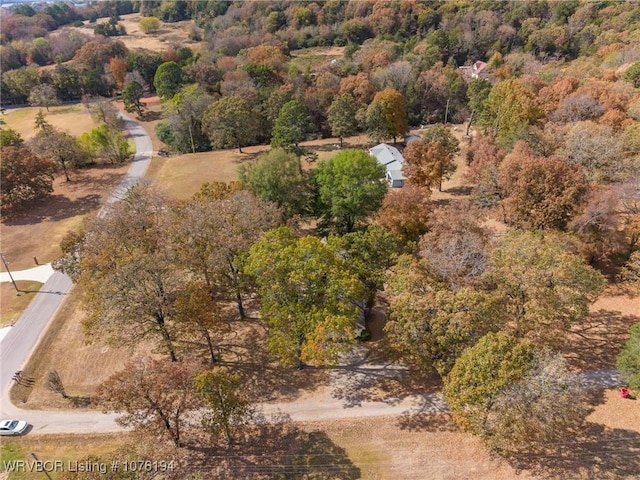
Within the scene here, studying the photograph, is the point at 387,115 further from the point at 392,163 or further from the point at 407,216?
the point at 407,216

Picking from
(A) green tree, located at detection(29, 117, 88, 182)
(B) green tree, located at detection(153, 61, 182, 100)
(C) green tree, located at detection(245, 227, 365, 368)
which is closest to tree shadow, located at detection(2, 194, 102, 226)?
(A) green tree, located at detection(29, 117, 88, 182)

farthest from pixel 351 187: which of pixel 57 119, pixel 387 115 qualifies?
pixel 57 119

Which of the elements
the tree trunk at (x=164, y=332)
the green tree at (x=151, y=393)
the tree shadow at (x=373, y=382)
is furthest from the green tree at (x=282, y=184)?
the green tree at (x=151, y=393)

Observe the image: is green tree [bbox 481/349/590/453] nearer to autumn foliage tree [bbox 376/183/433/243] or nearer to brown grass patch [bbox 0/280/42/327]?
autumn foliage tree [bbox 376/183/433/243]

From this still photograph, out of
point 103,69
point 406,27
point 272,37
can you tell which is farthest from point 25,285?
point 406,27

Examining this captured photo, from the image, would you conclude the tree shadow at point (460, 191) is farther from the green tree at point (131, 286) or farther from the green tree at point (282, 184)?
the green tree at point (131, 286)

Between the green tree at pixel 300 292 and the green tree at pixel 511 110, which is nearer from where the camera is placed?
the green tree at pixel 300 292
